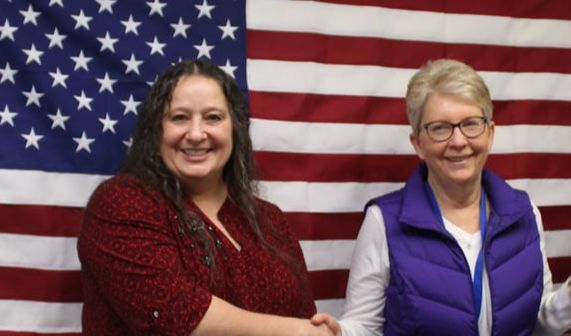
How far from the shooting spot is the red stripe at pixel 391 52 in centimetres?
236

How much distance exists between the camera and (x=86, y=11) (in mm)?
2127

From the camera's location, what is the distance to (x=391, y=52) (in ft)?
8.29

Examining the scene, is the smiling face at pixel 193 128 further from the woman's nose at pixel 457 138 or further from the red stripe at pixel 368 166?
the woman's nose at pixel 457 138

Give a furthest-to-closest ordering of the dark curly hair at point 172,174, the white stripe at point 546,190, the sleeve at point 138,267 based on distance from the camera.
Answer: the white stripe at point 546,190 → the dark curly hair at point 172,174 → the sleeve at point 138,267

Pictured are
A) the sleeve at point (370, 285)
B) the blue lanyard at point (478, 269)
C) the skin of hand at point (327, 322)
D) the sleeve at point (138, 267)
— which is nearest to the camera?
the sleeve at point (138, 267)

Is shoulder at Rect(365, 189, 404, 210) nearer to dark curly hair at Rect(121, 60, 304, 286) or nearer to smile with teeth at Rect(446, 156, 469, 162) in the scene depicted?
smile with teeth at Rect(446, 156, 469, 162)

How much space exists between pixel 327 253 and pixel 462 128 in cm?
72

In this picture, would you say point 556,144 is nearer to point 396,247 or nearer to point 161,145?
point 396,247

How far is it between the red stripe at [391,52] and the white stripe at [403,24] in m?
0.02

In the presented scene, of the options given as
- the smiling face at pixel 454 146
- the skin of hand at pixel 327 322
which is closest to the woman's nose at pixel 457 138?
the smiling face at pixel 454 146

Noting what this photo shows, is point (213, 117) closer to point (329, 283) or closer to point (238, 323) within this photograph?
point (238, 323)

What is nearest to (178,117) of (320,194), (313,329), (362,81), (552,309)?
(313,329)

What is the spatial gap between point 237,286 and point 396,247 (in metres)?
0.54

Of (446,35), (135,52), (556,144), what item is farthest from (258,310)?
(556,144)
